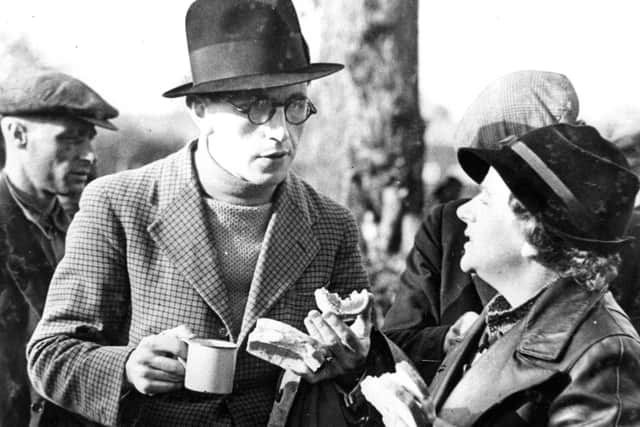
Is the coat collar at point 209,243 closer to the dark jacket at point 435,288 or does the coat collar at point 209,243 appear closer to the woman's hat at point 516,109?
the dark jacket at point 435,288

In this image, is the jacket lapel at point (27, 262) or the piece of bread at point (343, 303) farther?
the jacket lapel at point (27, 262)

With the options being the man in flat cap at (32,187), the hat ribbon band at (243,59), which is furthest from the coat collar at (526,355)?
the man in flat cap at (32,187)

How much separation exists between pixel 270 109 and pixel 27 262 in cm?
174

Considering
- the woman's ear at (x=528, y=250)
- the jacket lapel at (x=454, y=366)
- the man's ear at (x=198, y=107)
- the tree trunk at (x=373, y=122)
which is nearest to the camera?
the woman's ear at (x=528, y=250)

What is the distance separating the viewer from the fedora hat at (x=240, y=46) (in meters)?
3.39

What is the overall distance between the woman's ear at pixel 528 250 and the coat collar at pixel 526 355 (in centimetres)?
10

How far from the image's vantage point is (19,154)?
4.74 meters

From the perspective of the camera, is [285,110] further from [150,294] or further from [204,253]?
[150,294]

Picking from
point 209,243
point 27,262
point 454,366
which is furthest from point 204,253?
point 27,262

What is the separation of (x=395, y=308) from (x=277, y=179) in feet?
2.60

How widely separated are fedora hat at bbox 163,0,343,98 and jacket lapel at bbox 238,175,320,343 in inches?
16.5

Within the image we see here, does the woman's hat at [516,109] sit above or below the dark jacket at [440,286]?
above

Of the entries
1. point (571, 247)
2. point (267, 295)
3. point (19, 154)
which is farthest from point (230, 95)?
point (19, 154)

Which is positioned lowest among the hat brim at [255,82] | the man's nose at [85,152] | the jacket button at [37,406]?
the jacket button at [37,406]
